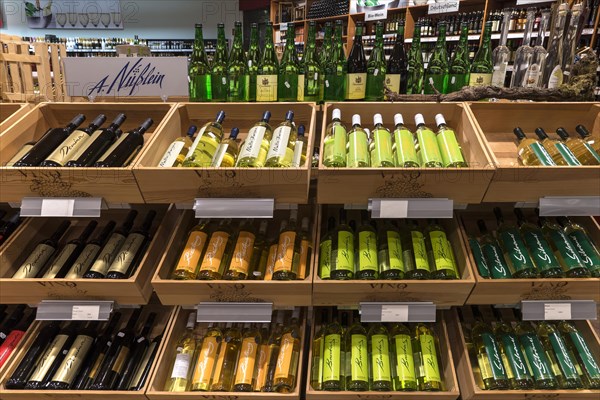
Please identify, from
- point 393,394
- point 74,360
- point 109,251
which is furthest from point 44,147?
point 393,394

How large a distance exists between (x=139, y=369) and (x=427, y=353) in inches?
44.7

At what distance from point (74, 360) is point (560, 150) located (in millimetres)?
1951

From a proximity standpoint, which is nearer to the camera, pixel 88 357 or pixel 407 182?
pixel 407 182

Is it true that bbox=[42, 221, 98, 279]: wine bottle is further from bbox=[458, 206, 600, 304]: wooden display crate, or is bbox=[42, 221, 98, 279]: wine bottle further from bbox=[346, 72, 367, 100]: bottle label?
bbox=[458, 206, 600, 304]: wooden display crate

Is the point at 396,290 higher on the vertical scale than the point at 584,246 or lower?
lower

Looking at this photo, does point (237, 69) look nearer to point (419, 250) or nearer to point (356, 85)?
point (356, 85)

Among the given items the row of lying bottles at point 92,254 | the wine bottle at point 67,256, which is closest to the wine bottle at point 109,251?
the row of lying bottles at point 92,254

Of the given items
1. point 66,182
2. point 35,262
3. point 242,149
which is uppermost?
point 242,149

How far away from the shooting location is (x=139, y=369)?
1.57 m

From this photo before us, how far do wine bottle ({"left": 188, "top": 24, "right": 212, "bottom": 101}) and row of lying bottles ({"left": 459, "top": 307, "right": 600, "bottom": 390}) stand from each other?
171cm

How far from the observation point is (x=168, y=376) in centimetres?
152

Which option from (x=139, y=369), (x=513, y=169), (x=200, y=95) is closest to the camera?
(x=513, y=169)

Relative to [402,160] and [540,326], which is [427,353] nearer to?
[540,326]

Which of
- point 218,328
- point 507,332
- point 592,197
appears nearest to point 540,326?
point 507,332
